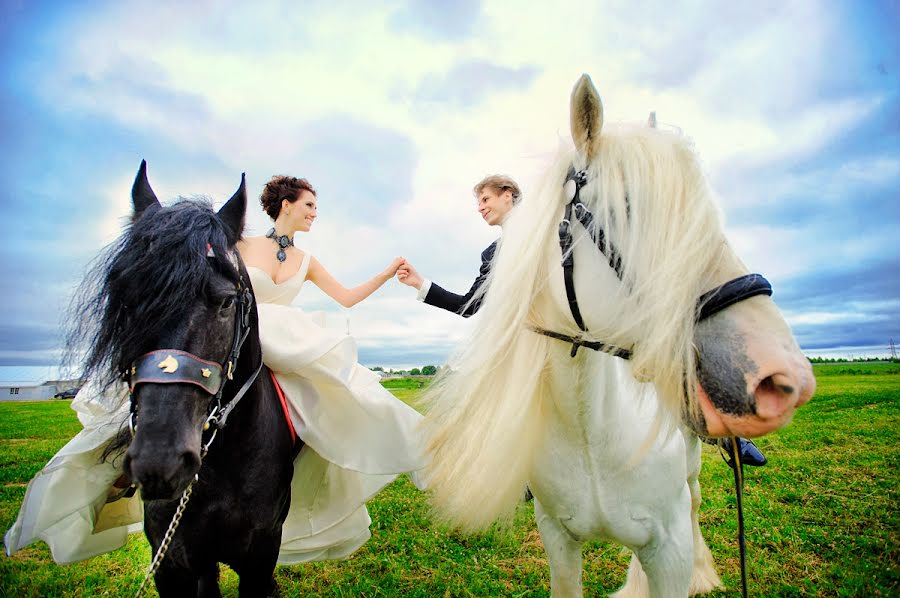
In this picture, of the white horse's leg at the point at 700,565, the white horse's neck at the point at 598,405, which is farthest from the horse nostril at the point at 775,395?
the white horse's leg at the point at 700,565

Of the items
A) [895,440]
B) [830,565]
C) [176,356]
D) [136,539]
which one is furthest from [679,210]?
[895,440]

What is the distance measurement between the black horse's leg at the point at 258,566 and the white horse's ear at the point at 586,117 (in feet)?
7.95

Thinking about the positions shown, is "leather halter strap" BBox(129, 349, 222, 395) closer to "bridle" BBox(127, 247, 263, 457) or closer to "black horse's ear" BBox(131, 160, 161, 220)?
"bridle" BBox(127, 247, 263, 457)

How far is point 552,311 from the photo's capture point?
1.76 metres

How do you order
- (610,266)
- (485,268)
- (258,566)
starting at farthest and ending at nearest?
(485,268) → (258,566) → (610,266)

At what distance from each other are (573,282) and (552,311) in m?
0.20

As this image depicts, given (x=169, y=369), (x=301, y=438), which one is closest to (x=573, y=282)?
(x=169, y=369)

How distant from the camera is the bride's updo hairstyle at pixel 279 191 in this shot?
3.78 m

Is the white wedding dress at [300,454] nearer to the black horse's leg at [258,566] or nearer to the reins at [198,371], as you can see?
the black horse's leg at [258,566]

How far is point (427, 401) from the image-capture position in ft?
8.23

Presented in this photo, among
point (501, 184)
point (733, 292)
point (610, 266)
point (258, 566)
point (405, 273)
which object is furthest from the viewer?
point (501, 184)

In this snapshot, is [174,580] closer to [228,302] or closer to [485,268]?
[228,302]

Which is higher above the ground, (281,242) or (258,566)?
(281,242)

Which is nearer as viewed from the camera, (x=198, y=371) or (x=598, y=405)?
(x=198, y=371)
